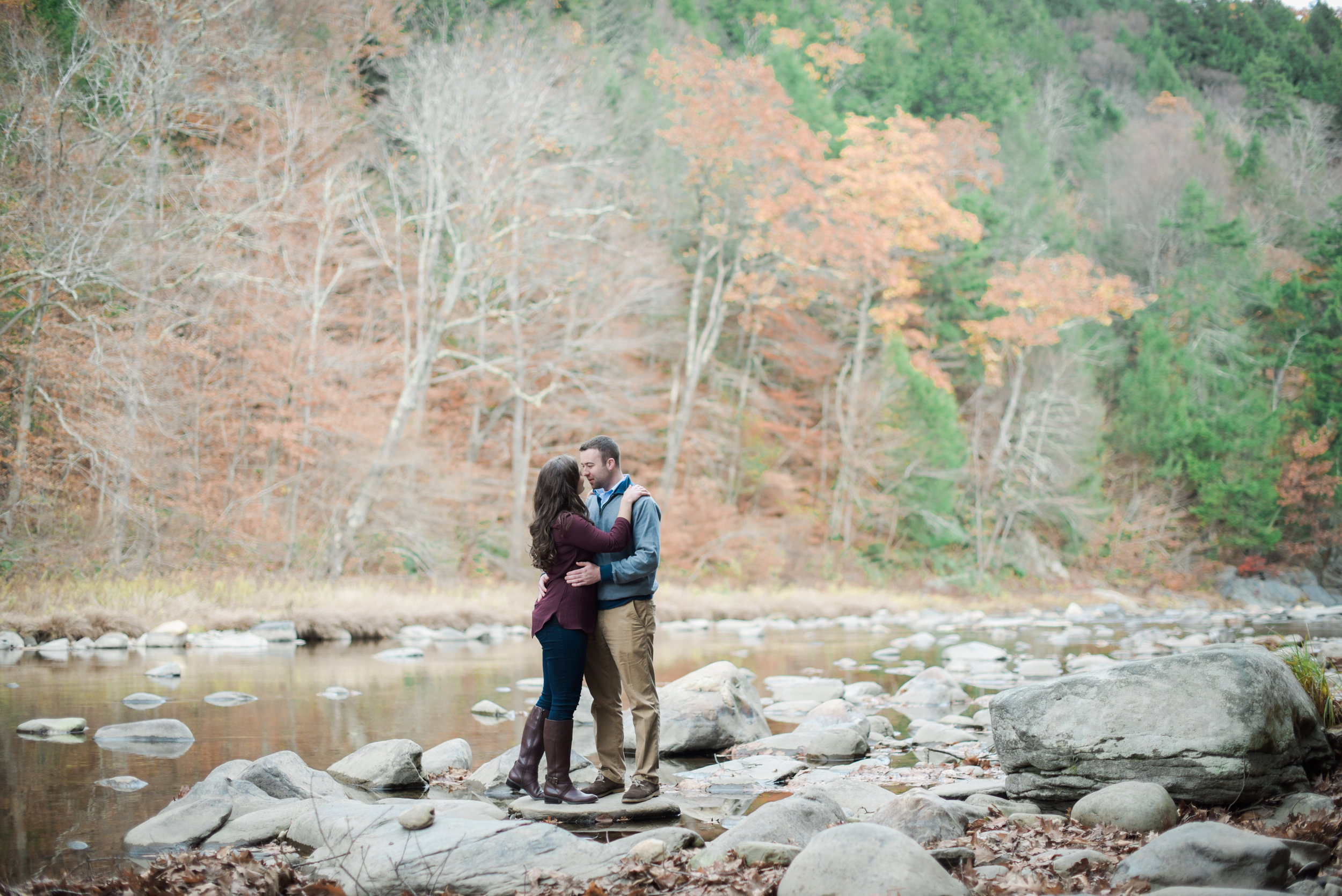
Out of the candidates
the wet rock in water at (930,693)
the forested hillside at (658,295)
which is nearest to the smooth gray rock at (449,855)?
the wet rock in water at (930,693)

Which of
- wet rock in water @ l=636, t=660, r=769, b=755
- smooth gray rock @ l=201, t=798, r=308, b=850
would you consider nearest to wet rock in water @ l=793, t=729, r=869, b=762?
A: wet rock in water @ l=636, t=660, r=769, b=755

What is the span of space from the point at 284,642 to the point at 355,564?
533 centimetres

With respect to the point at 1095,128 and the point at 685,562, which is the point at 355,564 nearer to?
the point at 685,562

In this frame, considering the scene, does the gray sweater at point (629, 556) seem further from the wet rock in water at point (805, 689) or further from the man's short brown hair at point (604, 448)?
the wet rock in water at point (805, 689)

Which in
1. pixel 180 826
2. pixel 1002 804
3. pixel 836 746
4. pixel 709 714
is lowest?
pixel 836 746

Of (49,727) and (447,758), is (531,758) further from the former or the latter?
(49,727)

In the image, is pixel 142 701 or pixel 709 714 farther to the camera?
pixel 142 701

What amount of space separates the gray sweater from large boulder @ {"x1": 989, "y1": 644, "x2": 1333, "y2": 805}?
2.07 meters

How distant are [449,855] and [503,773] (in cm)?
195

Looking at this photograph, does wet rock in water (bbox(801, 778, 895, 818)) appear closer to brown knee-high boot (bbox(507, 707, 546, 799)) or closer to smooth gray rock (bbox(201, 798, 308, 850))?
brown knee-high boot (bbox(507, 707, 546, 799))

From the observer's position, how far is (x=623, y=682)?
530 cm

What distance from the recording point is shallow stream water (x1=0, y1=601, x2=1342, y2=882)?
15.9 ft

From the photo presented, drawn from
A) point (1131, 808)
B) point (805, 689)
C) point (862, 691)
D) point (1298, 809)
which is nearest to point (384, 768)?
point (1131, 808)

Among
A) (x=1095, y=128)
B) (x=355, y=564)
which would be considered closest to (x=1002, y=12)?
(x=1095, y=128)
